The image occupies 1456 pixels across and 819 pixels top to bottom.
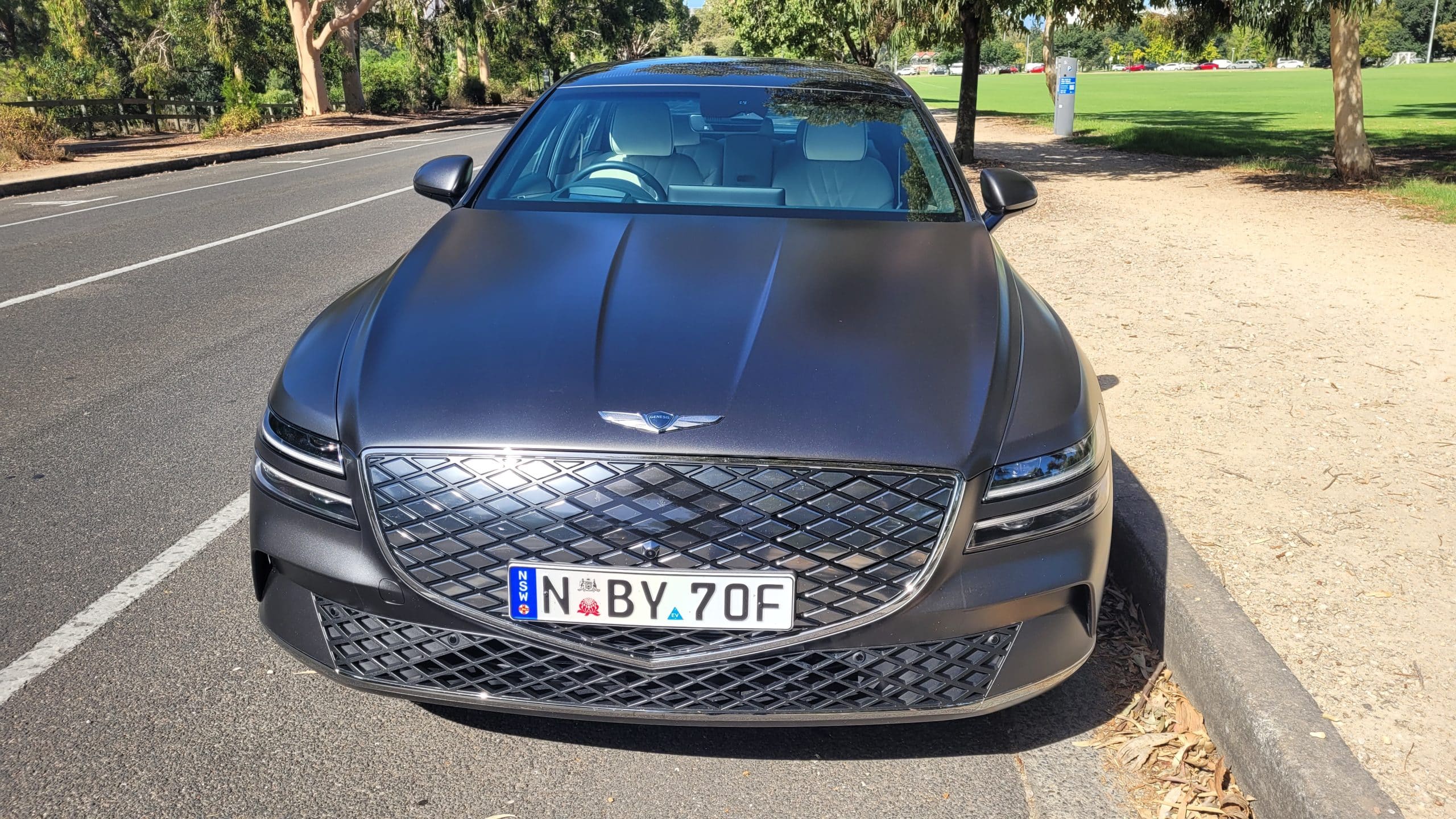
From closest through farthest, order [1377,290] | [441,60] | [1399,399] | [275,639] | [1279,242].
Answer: [275,639], [1399,399], [1377,290], [1279,242], [441,60]

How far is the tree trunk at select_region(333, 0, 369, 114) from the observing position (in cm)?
3800

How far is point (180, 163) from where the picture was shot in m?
21.0

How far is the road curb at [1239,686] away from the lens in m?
2.36

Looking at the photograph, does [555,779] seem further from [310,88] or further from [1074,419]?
[310,88]

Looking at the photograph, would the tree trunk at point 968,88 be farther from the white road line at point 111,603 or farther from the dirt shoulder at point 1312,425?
the white road line at point 111,603

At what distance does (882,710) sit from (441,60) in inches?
2102

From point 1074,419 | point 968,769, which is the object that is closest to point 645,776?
point 968,769

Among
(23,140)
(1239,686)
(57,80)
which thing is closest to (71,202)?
(23,140)

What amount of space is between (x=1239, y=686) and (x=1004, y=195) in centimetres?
193

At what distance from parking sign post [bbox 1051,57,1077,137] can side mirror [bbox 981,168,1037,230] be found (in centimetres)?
2237

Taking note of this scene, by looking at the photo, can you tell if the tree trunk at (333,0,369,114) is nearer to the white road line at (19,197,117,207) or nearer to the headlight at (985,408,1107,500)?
the white road line at (19,197,117,207)

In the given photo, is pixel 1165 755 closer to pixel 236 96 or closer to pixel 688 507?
pixel 688 507

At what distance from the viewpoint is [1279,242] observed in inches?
382

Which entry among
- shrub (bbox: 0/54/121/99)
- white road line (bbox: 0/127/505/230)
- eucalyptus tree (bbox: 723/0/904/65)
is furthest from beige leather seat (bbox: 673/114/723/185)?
shrub (bbox: 0/54/121/99)
